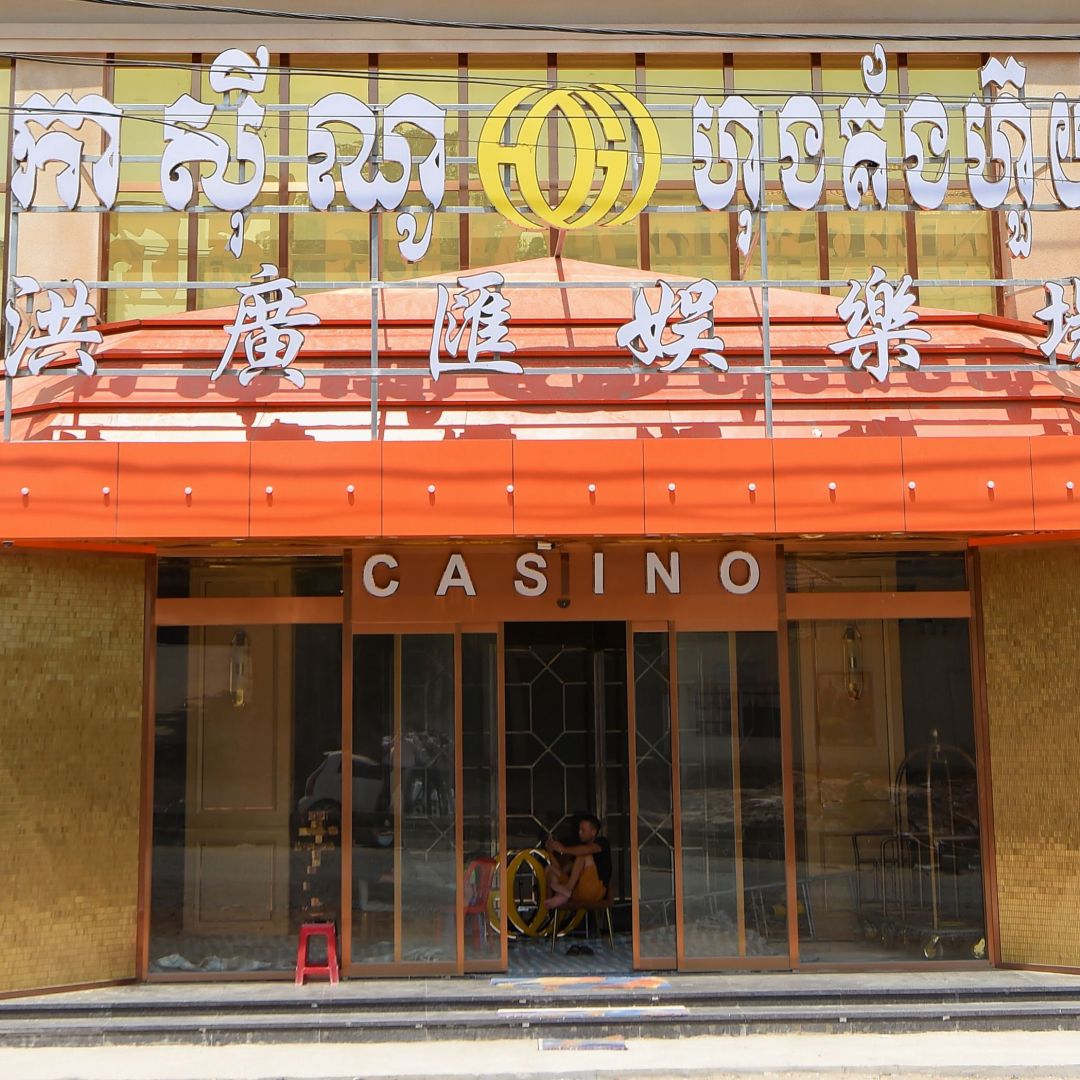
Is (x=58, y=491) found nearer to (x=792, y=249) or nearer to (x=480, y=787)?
(x=480, y=787)

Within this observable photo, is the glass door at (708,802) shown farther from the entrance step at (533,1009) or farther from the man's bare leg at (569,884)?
the man's bare leg at (569,884)

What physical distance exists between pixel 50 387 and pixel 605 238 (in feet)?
19.2

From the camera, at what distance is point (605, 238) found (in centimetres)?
1431

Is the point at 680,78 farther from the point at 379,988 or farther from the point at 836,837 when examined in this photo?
the point at 379,988

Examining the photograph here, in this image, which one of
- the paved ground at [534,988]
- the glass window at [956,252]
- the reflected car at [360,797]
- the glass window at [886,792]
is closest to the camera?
the paved ground at [534,988]

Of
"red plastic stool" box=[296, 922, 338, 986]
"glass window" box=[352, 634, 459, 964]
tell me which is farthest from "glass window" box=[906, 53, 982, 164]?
"red plastic stool" box=[296, 922, 338, 986]

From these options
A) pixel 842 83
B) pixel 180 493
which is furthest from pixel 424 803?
pixel 842 83

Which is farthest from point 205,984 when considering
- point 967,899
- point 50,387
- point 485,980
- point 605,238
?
point 605,238

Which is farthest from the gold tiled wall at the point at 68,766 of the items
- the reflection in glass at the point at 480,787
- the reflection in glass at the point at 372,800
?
the reflection in glass at the point at 480,787

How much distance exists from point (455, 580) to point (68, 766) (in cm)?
374

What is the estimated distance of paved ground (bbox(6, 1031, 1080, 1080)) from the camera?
31.0 ft

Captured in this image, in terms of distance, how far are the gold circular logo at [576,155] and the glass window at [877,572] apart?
357cm

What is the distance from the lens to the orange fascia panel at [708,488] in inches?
418

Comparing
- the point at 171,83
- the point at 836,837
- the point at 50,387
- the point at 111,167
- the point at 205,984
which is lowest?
the point at 205,984
